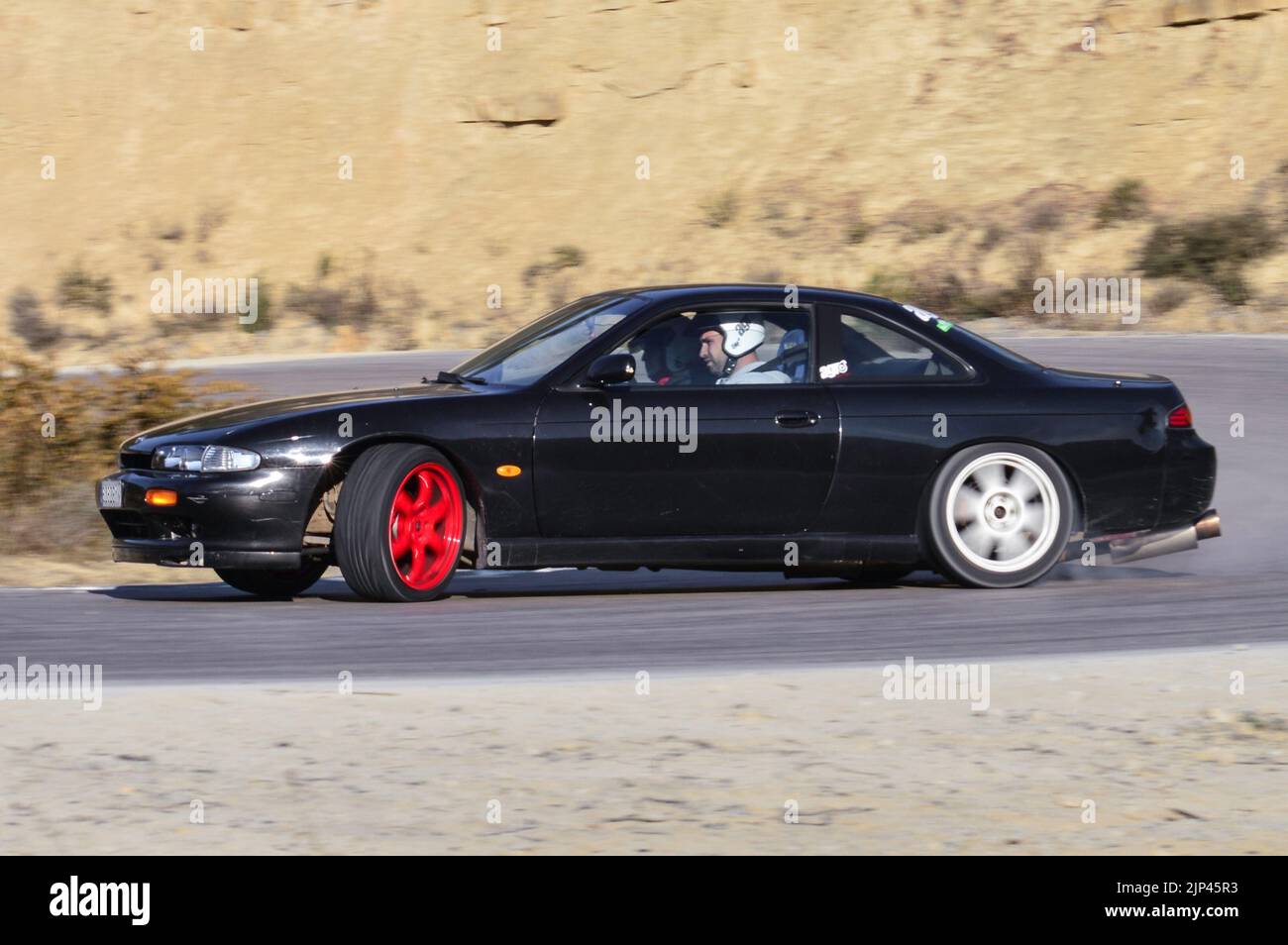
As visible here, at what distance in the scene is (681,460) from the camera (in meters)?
8.98

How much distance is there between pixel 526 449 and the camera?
889 cm

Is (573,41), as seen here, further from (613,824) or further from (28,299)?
(613,824)

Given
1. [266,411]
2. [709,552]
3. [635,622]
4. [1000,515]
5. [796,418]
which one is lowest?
[635,622]

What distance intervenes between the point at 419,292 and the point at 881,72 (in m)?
9.75

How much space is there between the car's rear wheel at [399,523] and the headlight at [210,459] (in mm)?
444

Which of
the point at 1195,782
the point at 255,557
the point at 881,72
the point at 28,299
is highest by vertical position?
the point at 881,72

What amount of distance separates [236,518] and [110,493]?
2.40ft

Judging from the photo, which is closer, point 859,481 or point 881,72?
point 859,481

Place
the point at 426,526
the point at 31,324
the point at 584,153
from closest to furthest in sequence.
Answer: the point at 426,526 → the point at 31,324 → the point at 584,153

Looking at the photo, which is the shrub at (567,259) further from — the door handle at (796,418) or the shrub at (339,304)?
the door handle at (796,418)

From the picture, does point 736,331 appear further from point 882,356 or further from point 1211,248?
point 1211,248

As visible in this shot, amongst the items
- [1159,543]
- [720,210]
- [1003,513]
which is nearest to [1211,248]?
[720,210]

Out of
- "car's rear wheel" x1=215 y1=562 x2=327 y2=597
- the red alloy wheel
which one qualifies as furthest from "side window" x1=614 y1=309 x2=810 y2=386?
"car's rear wheel" x1=215 y1=562 x2=327 y2=597

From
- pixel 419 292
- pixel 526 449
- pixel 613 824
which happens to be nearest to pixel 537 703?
pixel 613 824
